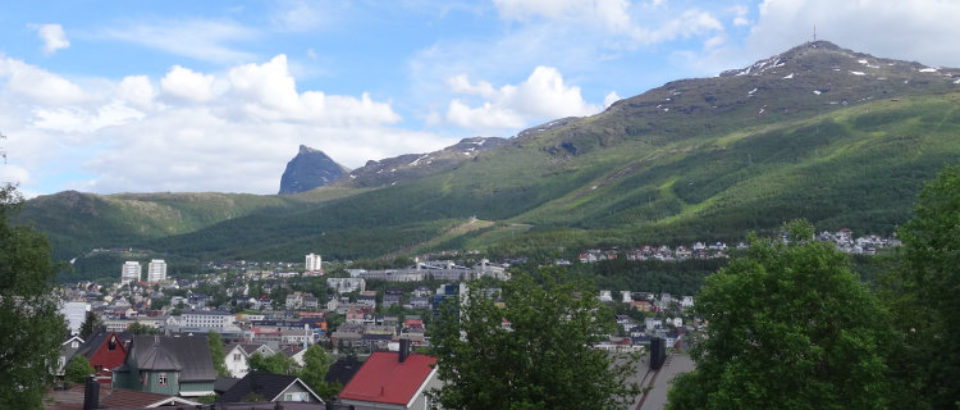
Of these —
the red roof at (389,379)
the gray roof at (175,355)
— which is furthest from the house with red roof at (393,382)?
the gray roof at (175,355)

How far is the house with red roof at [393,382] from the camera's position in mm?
48156

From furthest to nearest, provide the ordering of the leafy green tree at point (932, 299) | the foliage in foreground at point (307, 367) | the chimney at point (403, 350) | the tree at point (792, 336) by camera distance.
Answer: the foliage in foreground at point (307, 367) < the chimney at point (403, 350) < the tree at point (792, 336) < the leafy green tree at point (932, 299)

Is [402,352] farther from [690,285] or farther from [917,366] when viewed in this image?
[690,285]

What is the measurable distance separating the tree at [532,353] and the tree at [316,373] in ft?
113

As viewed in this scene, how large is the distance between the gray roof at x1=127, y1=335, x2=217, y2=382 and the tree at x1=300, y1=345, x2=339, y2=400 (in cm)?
688

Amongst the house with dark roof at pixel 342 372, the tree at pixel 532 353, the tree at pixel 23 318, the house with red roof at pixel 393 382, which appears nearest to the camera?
the tree at pixel 532 353

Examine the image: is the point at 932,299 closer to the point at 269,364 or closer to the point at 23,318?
the point at 23,318

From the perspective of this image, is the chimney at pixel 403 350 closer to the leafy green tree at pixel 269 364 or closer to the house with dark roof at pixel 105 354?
the leafy green tree at pixel 269 364

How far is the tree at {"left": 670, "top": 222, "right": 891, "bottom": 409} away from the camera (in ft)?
73.3

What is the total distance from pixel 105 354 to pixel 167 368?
15010 millimetres

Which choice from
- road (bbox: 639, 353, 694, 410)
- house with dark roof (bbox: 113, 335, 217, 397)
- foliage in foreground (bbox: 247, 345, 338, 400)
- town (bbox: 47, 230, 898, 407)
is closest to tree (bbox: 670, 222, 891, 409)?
town (bbox: 47, 230, 898, 407)

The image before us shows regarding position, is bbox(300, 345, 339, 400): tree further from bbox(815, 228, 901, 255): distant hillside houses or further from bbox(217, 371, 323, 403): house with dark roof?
bbox(815, 228, 901, 255): distant hillside houses

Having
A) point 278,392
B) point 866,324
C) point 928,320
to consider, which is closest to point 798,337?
point 866,324

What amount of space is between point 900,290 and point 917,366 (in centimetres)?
596
